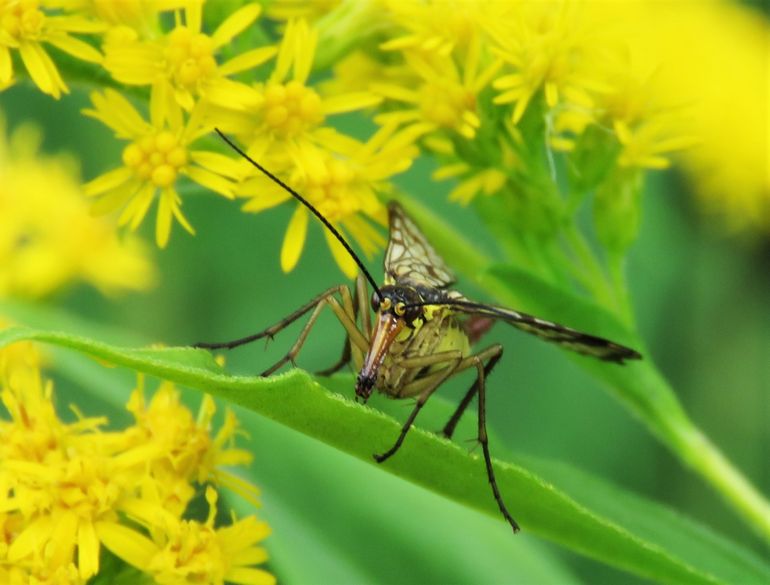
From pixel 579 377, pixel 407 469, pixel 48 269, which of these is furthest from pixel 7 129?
pixel 407 469

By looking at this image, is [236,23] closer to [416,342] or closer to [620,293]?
[416,342]

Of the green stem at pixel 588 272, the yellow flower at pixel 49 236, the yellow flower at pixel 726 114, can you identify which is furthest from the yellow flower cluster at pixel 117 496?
the yellow flower at pixel 726 114

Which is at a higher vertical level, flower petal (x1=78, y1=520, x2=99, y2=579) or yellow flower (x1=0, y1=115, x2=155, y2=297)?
flower petal (x1=78, y1=520, x2=99, y2=579)

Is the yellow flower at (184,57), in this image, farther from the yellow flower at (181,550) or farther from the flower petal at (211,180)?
the yellow flower at (181,550)

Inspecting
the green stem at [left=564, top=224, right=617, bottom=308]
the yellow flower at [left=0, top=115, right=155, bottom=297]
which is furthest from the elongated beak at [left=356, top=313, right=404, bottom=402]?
the yellow flower at [left=0, top=115, right=155, bottom=297]

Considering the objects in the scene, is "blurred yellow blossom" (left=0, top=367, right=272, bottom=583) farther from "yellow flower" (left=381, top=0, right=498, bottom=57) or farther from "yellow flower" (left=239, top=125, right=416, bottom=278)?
"yellow flower" (left=381, top=0, right=498, bottom=57)

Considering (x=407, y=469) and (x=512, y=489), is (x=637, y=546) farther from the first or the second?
(x=407, y=469)

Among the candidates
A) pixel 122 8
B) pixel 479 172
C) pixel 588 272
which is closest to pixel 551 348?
pixel 588 272
